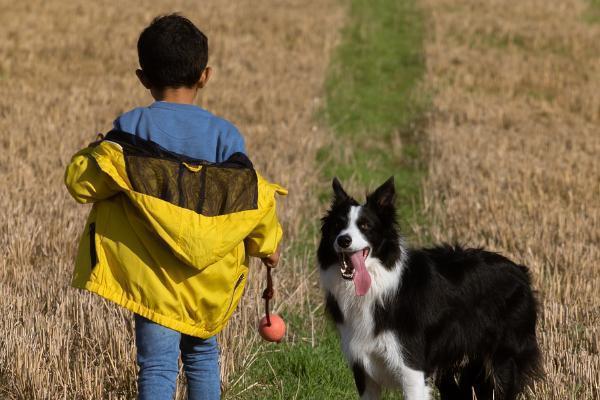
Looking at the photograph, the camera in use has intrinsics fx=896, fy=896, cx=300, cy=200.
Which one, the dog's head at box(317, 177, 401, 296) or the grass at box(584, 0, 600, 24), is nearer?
the dog's head at box(317, 177, 401, 296)

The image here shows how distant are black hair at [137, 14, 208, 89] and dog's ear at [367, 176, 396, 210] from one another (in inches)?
52.9

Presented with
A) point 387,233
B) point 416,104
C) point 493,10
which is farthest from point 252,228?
point 493,10

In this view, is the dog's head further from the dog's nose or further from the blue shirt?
the blue shirt

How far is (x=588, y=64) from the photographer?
58.2 feet

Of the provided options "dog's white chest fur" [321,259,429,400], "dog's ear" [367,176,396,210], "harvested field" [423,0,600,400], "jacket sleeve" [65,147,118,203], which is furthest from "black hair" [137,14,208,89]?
"harvested field" [423,0,600,400]

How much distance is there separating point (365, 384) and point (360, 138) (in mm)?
7992

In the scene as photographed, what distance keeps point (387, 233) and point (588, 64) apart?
14.5m

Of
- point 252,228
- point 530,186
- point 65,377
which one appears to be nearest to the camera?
point 252,228

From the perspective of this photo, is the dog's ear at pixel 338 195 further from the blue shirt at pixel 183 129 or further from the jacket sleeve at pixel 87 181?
the jacket sleeve at pixel 87 181

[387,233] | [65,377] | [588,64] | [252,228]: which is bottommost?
[588,64]

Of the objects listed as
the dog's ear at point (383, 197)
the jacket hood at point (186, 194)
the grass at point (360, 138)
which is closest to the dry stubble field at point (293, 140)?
the grass at point (360, 138)

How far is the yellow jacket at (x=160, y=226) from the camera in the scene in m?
3.36

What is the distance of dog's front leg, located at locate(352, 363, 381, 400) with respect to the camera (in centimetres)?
459

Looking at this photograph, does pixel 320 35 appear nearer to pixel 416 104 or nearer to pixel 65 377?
pixel 416 104
